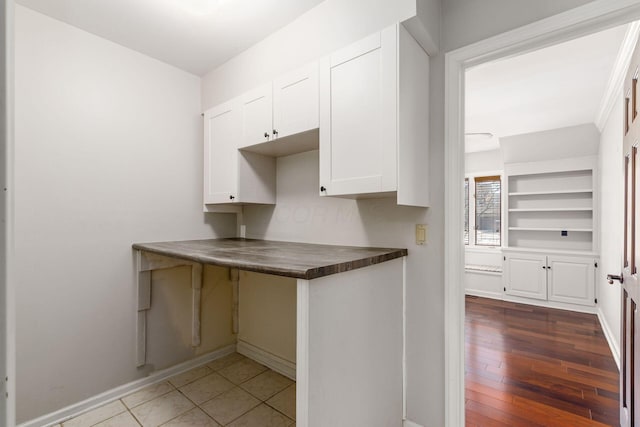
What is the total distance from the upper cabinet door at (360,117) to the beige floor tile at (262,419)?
1.44 m

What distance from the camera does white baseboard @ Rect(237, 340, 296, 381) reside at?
90.8 inches

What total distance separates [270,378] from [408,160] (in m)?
1.94

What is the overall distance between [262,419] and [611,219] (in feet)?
12.3

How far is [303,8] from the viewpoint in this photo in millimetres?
1771

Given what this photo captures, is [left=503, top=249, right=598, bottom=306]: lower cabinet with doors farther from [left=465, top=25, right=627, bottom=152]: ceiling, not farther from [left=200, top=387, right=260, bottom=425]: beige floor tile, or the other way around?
[left=200, top=387, right=260, bottom=425]: beige floor tile

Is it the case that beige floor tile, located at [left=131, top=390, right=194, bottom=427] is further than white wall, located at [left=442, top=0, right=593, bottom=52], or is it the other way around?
beige floor tile, located at [left=131, top=390, right=194, bottom=427]

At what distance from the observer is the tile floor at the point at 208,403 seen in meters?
1.82

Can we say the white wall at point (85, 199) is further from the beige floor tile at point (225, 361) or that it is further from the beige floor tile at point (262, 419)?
the beige floor tile at point (262, 419)

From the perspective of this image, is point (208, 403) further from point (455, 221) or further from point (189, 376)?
point (455, 221)

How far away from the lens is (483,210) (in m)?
5.22

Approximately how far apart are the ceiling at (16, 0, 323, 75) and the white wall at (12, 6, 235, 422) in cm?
12

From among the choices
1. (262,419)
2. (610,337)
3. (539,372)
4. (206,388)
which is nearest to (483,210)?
(610,337)

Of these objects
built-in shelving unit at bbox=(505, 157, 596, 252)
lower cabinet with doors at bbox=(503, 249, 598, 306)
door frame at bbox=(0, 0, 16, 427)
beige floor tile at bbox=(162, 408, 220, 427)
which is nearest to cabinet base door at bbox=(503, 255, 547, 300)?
lower cabinet with doors at bbox=(503, 249, 598, 306)

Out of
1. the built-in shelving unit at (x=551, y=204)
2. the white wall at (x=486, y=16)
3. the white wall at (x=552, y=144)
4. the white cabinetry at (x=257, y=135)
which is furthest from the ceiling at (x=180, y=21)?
the built-in shelving unit at (x=551, y=204)
